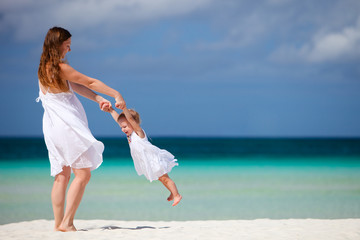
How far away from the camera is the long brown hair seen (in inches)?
147

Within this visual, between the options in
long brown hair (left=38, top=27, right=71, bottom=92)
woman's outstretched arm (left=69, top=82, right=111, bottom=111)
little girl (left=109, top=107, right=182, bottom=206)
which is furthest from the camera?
little girl (left=109, top=107, right=182, bottom=206)

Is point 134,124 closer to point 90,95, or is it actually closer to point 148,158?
point 148,158

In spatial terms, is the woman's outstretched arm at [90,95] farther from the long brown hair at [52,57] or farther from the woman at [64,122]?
the long brown hair at [52,57]

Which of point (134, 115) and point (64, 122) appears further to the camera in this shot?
point (134, 115)

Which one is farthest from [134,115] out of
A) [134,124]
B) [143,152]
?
[143,152]

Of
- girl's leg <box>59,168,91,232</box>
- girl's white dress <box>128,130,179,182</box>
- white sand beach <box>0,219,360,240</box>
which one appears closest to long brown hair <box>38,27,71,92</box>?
girl's leg <box>59,168,91,232</box>

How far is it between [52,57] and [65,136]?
0.68 meters

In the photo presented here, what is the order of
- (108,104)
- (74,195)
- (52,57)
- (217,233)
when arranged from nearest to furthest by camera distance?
(52,57) < (74,195) < (108,104) < (217,233)

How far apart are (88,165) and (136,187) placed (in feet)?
21.3

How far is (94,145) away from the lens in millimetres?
3891

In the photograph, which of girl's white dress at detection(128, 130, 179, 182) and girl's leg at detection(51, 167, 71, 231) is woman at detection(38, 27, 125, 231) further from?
girl's white dress at detection(128, 130, 179, 182)

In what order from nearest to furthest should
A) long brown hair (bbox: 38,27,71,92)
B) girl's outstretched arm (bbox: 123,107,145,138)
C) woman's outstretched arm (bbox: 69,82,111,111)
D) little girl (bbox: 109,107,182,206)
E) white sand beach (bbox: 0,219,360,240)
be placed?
long brown hair (bbox: 38,27,71,92)
white sand beach (bbox: 0,219,360,240)
woman's outstretched arm (bbox: 69,82,111,111)
girl's outstretched arm (bbox: 123,107,145,138)
little girl (bbox: 109,107,182,206)

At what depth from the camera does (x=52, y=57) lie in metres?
3.75

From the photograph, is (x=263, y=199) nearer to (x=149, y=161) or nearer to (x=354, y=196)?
(x=354, y=196)
